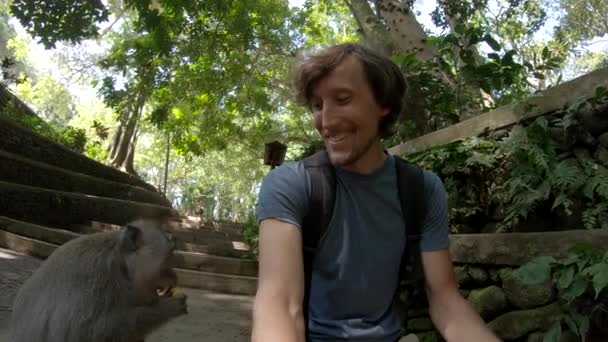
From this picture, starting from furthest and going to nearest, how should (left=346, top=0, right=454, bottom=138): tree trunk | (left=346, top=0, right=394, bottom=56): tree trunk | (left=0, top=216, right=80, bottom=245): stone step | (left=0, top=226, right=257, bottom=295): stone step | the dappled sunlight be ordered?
(left=346, top=0, right=394, bottom=56): tree trunk
(left=346, top=0, right=454, bottom=138): tree trunk
(left=0, top=216, right=80, bottom=245): stone step
(left=0, top=226, right=257, bottom=295): stone step
the dappled sunlight

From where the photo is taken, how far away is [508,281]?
279 cm

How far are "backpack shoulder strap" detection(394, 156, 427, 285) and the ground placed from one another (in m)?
2.91

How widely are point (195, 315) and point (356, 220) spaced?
4005mm

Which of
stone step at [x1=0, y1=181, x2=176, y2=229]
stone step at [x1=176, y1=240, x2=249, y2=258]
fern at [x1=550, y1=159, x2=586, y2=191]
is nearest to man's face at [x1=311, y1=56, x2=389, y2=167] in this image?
fern at [x1=550, y1=159, x2=586, y2=191]

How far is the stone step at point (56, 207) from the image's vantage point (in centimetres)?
775

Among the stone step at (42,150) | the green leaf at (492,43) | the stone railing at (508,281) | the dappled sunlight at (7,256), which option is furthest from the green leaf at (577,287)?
the stone step at (42,150)

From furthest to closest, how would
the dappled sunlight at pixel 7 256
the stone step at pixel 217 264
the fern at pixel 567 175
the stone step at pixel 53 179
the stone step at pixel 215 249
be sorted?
the stone step at pixel 53 179 < the stone step at pixel 215 249 < the stone step at pixel 217 264 < the dappled sunlight at pixel 7 256 < the fern at pixel 567 175

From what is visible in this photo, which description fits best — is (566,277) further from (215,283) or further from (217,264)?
(217,264)

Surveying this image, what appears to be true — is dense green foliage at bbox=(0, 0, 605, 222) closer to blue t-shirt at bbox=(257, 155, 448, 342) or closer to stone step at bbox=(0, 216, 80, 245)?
blue t-shirt at bbox=(257, 155, 448, 342)

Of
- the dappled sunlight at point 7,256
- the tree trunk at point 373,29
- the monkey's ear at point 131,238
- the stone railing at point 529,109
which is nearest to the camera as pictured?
the monkey's ear at point 131,238

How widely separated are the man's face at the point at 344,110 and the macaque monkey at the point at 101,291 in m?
1.49

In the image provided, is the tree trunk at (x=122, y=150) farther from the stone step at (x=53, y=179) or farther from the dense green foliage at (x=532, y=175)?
the dense green foliage at (x=532, y=175)

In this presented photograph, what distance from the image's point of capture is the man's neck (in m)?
1.53

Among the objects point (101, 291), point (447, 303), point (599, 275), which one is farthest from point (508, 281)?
point (101, 291)
